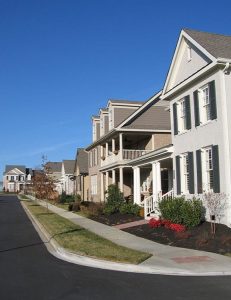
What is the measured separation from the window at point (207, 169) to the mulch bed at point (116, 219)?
7119mm

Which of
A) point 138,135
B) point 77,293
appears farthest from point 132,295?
point 138,135

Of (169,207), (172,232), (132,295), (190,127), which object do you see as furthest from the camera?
(190,127)

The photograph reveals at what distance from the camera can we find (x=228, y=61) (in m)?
17.0

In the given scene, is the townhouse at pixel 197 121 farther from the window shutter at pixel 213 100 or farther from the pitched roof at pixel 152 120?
the pitched roof at pixel 152 120

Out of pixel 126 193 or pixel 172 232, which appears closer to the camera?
pixel 172 232

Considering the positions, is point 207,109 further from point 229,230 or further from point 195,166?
point 229,230

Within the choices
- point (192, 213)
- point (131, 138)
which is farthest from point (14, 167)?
point (192, 213)

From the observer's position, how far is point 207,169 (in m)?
18.6

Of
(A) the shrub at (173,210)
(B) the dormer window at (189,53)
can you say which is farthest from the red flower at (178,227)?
(B) the dormer window at (189,53)

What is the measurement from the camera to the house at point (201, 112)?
17.1m

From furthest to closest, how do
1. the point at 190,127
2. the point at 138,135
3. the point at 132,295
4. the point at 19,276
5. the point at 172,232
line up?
1. the point at 138,135
2. the point at 190,127
3. the point at 172,232
4. the point at 19,276
5. the point at 132,295

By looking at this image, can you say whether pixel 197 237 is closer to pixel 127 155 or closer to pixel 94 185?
pixel 127 155

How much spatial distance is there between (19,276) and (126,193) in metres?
26.5

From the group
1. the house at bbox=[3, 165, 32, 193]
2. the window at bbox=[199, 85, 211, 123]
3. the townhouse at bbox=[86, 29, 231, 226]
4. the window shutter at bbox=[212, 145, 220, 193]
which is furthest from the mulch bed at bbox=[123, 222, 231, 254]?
the house at bbox=[3, 165, 32, 193]
